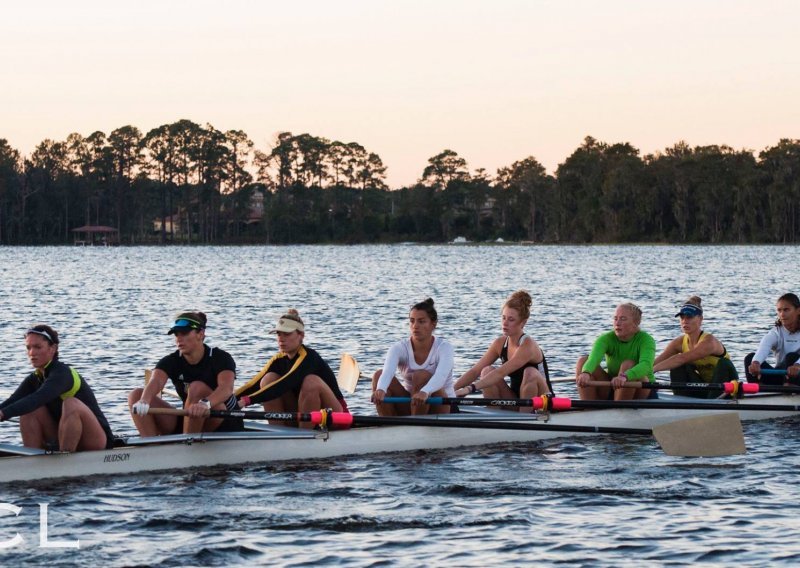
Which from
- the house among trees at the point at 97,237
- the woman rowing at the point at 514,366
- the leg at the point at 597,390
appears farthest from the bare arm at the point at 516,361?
the house among trees at the point at 97,237

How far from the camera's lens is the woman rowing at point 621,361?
15227 millimetres

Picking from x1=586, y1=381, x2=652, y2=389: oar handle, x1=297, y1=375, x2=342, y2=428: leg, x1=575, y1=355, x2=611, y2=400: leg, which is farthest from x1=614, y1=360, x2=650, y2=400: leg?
x1=297, y1=375, x2=342, y2=428: leg

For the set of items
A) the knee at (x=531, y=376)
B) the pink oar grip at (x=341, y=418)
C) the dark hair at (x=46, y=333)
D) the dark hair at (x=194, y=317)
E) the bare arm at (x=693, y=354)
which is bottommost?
the pink oar grip at (x=341, y=418)

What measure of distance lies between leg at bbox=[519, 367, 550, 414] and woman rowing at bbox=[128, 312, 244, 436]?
140 inches

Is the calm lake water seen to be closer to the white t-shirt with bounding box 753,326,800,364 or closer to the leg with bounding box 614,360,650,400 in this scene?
the leg with bounding box 614,360,650,400

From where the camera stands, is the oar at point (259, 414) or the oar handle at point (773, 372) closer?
the oar at point (259, 414)

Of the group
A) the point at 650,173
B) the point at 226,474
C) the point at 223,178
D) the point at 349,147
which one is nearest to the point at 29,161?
the point at 223,178

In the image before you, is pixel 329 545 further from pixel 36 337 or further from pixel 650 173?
pixel 650 173

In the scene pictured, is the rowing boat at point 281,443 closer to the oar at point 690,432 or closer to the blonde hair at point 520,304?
the oar at point 690,432

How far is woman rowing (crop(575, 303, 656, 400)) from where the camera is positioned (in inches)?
599

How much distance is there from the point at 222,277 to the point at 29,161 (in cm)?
10184

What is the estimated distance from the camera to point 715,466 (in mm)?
13766

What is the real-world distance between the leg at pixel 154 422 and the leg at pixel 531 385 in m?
4.08

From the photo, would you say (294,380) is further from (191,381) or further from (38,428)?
(38,428)
